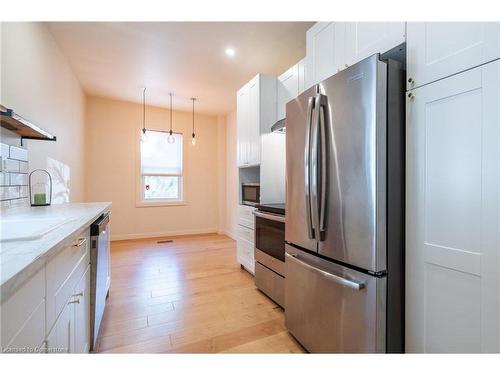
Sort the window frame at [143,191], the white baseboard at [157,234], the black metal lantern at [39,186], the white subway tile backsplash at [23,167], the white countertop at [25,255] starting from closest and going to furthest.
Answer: the white countertop at [25,255] < the white subway tile backsplash at [23,167] < the black metal lantern at [39,186] < the white baseboard at [157,234] < the window frame at [143,191]

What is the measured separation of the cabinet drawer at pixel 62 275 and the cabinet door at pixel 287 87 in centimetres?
228

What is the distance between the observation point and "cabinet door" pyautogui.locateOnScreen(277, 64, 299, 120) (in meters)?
2.48

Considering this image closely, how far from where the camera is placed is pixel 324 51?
182cm

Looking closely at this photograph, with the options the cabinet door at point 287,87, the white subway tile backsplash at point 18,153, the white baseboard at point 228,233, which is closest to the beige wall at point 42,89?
the white subway tile backsplash at point 18,153

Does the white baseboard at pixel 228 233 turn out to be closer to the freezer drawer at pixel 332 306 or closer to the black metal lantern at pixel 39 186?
the black metal lantern at pixel 39 186

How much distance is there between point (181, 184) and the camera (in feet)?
17.6

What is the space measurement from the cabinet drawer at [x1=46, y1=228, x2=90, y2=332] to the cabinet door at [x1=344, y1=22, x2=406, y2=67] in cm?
195

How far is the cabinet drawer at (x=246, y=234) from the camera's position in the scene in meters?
2.84

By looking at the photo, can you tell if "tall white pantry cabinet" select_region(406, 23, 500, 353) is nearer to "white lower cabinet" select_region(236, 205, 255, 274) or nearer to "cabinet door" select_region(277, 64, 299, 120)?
"cabinet door" select_region(277, 64, 299, 120)

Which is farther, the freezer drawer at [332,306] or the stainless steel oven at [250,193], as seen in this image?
the stainless steel oven at [250,193]

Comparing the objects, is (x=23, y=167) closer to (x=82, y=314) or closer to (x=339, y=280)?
(x=82, y=314)

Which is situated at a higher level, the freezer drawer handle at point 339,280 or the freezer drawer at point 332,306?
the freezer drawer handle at point 339,280

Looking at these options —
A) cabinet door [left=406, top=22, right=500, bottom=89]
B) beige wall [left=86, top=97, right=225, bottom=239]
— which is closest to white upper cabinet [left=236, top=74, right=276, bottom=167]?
cabinet door [left=406, top=22, right=500, bottom=89]
